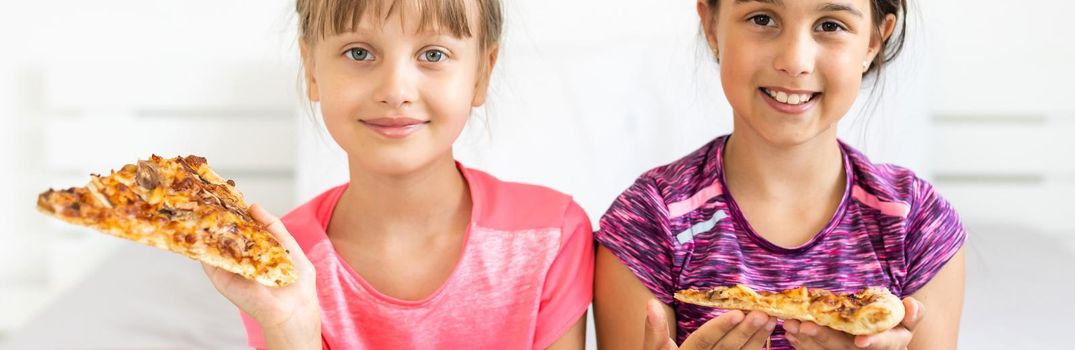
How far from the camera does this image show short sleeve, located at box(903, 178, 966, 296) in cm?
158

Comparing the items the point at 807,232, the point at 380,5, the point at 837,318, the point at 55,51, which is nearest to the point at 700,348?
the point at 837,318

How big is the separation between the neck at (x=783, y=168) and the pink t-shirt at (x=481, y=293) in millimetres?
240

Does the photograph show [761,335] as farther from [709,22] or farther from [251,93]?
[251,93]

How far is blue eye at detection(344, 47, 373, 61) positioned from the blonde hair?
3 cm

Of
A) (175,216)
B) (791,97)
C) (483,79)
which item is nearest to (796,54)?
(791,97)

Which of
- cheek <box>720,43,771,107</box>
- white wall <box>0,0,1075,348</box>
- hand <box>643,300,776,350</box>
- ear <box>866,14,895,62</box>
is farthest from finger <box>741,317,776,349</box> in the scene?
white wall <box>0,0,1075,348</box>

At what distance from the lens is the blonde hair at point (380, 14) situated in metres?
1.49

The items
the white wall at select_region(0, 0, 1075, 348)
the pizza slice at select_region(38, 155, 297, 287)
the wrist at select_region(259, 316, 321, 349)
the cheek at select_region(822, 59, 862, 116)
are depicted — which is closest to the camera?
the pizza slice at select_region(38, 155, 297, 287)

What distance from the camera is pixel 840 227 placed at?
1616 millimetres

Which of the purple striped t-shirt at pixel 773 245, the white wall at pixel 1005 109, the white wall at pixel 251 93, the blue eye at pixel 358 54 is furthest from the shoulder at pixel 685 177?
the white wall at pixel 1005 109

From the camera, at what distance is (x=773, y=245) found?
5.23 feet

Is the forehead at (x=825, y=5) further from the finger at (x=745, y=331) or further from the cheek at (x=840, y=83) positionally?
the finger at (x=745, y=331)

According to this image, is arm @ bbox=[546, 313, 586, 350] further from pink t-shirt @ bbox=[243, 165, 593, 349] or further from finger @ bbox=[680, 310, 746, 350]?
finger @ bbox=[680, 310, 746, 350]

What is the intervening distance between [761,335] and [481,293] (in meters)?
0.42
